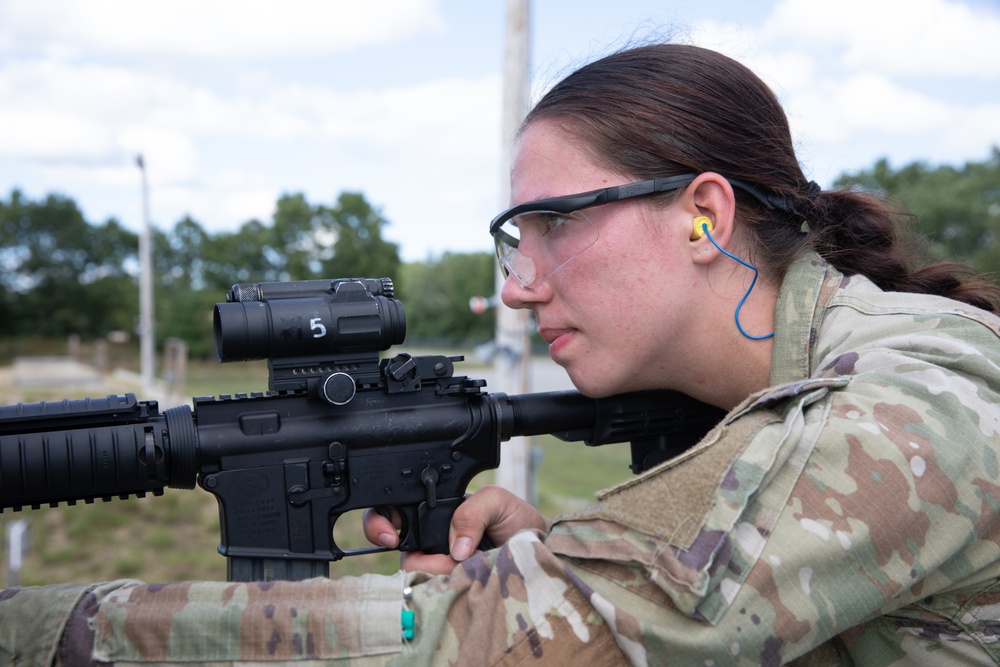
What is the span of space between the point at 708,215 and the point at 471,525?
3.45 feet

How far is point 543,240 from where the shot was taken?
2014 millimetres

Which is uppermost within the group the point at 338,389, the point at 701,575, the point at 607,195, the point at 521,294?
the point at 607,195

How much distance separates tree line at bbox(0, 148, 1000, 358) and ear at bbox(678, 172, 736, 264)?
52.7 feet

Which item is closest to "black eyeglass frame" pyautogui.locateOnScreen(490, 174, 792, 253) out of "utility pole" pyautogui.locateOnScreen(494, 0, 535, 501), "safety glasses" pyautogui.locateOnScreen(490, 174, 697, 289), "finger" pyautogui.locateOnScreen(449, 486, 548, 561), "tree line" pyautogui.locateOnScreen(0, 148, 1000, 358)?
"safety glasses" pyautogui.locateOnScreen(490, 174, 697, 289)

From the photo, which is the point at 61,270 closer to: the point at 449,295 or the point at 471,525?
the point at 449,295

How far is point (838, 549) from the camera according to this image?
128 cm

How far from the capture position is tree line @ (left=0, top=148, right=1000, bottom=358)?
744 inches

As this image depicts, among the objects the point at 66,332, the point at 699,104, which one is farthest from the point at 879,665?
the point at 66,332

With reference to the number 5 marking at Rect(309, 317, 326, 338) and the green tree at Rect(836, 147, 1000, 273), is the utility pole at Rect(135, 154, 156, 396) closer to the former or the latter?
the number 5 marking at Rect(309, 317, 326, 338)

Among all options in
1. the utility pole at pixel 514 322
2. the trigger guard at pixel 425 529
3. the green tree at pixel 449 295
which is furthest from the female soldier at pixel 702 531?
the green tree at pixel 449 295

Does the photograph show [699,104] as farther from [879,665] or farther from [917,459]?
[879,665]

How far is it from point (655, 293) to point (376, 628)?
1015mm

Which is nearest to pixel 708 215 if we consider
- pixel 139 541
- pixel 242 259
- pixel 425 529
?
pixel 425 529

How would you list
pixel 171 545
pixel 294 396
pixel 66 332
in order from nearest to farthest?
pixel 294 396 < pixel 171 545 < pixel 66 332
